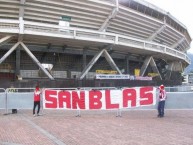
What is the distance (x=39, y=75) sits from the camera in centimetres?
3438

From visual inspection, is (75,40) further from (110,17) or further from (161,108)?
(161,108)

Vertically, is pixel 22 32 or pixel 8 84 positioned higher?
pixel 22 32

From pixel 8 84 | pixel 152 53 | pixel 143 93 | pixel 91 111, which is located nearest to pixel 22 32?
pixel 8 84

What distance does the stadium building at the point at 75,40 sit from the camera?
98.0 feet

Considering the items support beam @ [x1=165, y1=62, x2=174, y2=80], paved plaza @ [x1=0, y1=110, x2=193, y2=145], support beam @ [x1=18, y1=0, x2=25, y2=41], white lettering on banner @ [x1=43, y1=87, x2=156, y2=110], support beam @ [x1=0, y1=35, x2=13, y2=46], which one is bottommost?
paved plaza @ [x1=0, y1=110, x2=193, y2=145]

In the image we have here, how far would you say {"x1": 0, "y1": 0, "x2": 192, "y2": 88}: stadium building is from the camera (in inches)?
1176

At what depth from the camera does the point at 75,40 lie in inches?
1244

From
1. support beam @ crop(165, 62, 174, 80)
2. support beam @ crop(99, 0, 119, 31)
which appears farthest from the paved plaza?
support beam @ crop(165, 62, 174, 80)

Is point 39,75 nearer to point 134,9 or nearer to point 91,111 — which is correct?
point 134,9

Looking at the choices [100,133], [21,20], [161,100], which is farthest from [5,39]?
[100,133]

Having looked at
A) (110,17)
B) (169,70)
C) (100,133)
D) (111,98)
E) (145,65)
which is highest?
(110,17)

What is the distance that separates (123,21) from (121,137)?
2975 centimetres

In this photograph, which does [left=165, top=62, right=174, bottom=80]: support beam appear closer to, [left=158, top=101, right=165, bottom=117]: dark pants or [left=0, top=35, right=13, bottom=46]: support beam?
[left=0, top=35, right=13, bottom=46]: support beam

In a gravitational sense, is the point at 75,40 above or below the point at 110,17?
below
